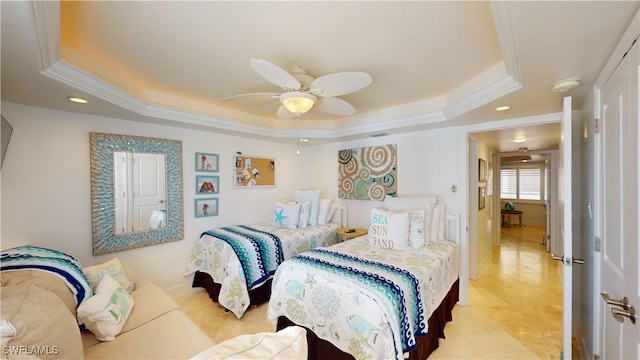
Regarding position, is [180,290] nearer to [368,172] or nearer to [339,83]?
[368,172]

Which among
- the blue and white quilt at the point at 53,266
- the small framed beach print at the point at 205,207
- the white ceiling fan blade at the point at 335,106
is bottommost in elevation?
the blue and white quilt at the point at 53,266

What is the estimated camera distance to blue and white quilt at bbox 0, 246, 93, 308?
5.02 feet

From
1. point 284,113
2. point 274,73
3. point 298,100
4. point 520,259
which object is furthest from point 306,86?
point 520,259

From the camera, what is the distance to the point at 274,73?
4.97 feet

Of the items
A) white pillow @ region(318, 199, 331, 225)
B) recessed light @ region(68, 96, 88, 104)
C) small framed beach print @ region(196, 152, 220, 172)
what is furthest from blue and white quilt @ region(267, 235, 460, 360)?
recessed light @ region(68, 96, 88, 104)

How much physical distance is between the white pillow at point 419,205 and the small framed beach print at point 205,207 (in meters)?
2.34

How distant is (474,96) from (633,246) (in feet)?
5.06

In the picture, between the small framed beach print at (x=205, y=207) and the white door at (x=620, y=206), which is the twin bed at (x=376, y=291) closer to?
the small framed beach print at (x=205, y=207)

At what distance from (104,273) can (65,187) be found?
42.6 inches

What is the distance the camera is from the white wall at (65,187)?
80.6 inches

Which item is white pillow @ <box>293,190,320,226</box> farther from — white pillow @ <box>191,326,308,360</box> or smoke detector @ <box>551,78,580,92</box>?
white pillow @ <box>191,326,308,360</box>

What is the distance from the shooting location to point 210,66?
197 cm

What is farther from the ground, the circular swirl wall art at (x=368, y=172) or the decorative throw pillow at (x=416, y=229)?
the circular swirl wall art at (x=368, y=172)

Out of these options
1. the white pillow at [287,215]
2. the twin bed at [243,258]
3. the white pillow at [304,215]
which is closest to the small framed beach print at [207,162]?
the twin bed at [243,258]
